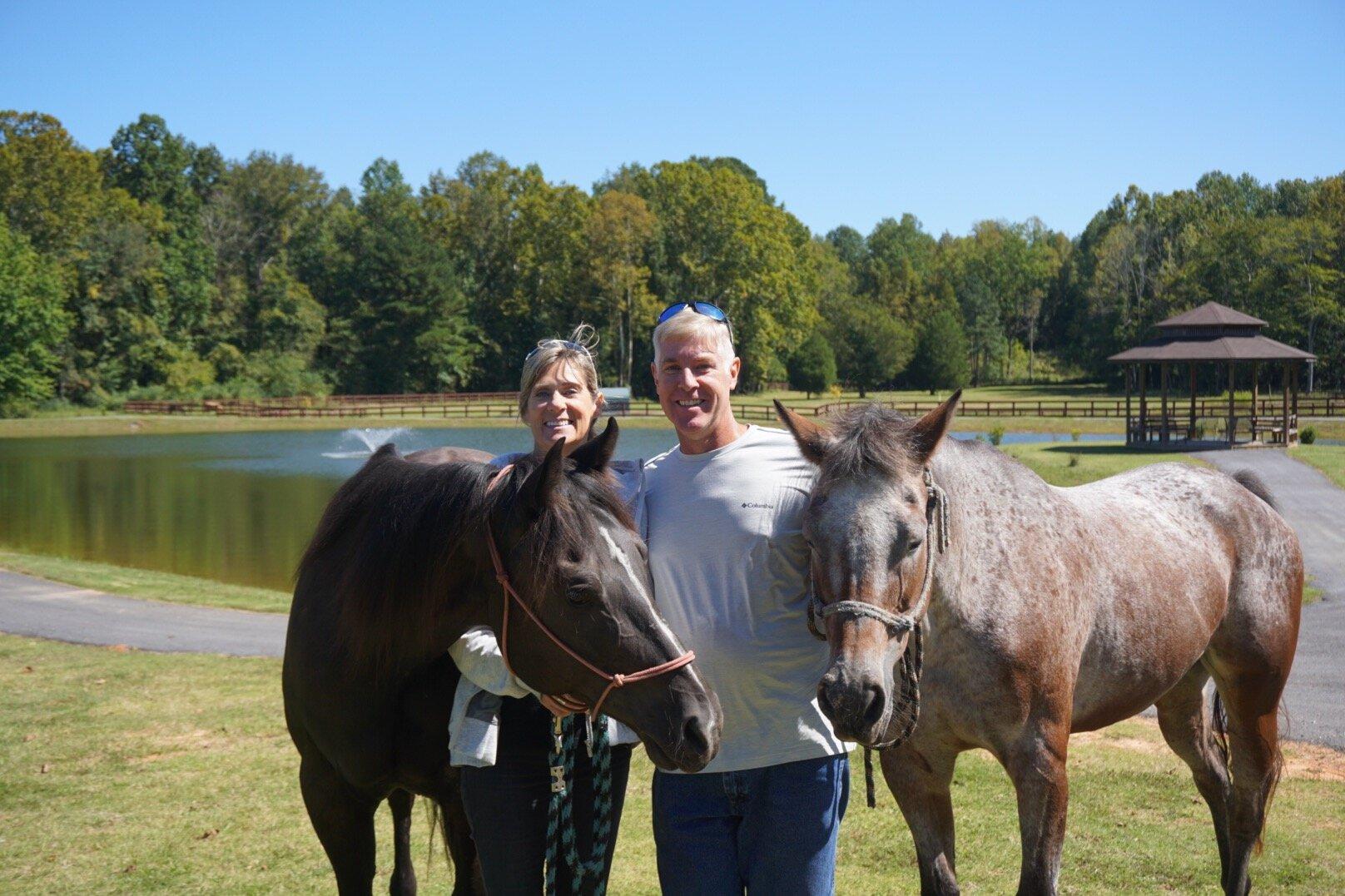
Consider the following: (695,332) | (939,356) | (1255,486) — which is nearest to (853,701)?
(695,332)

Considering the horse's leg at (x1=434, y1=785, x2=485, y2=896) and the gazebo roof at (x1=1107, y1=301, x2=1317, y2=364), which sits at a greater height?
the gazebo roof at (x1=1107, y1=301, x2=1317, y2=364)

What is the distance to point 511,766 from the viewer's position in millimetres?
2848

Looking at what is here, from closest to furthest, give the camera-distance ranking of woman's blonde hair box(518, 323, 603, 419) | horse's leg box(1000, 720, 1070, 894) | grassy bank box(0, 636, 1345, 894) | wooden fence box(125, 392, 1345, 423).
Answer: horse's leg box(1000, 720, 1070, 894)
woman's blonde hair box(518, 323, 603, 419)
grassy bank box(0, 636, 1345, 894)
wooden fence box(125, 392, 1345, 423)

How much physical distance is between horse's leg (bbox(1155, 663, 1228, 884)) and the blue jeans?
2.91 metres

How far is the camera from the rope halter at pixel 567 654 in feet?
8.11

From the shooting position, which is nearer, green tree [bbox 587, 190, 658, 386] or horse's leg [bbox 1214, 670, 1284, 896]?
horse's leg [bbox 1214, 670, 1284, 896]

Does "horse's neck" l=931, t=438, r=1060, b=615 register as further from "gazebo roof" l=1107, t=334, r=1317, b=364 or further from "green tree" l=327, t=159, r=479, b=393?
"green tree" l=327, t=159, r=479, b=393

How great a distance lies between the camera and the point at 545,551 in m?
2.59

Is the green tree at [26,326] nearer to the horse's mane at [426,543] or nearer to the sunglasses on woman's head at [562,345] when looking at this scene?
the sunglasses on woman's head at [562,345]

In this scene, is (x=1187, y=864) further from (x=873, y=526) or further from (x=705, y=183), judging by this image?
(x=705, y=183)

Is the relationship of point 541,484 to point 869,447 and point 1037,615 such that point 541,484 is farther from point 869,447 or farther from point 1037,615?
point 1037,615

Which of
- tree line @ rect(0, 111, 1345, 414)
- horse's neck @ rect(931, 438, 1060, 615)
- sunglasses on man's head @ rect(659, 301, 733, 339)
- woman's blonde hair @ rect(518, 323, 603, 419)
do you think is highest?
tree line @ rect(0, 111, 1345, 414)

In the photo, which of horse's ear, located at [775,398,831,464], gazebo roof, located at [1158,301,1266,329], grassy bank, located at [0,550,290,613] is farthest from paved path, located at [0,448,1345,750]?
gazebo roof, located at [1158,301,1266,329]

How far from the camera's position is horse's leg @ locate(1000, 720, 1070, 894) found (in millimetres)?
3332
